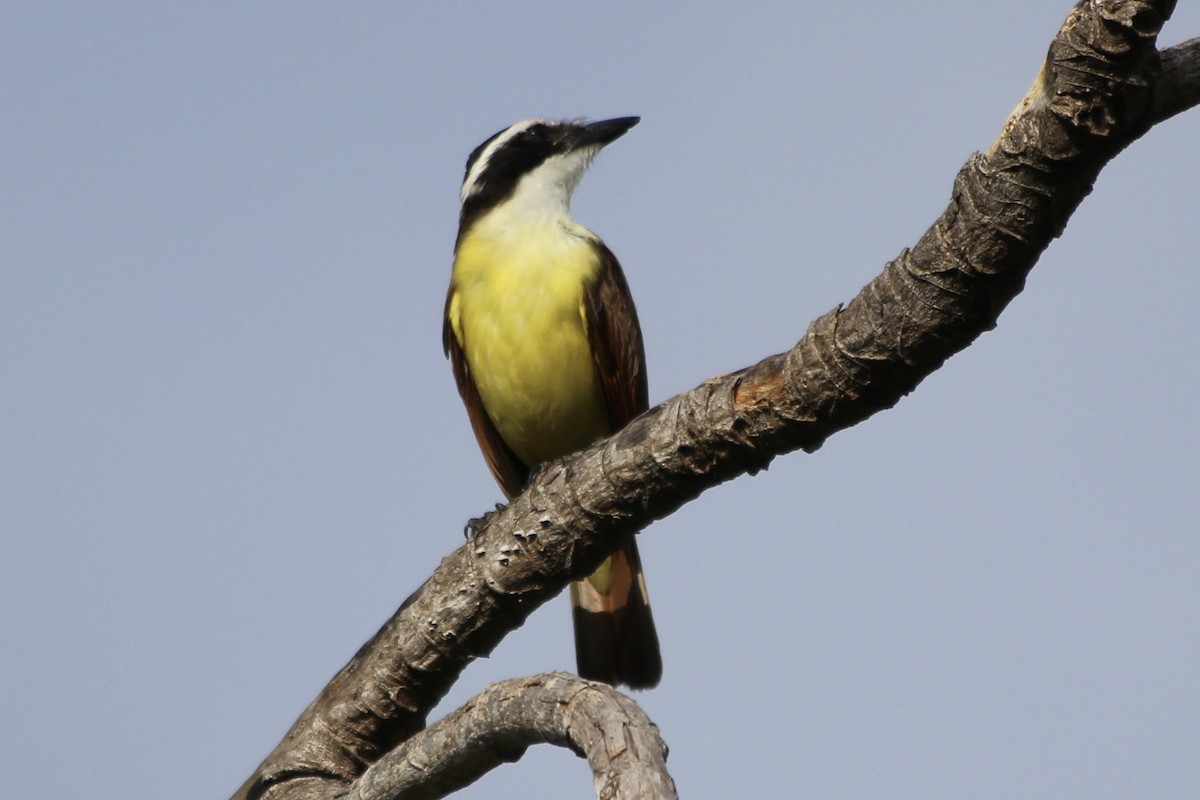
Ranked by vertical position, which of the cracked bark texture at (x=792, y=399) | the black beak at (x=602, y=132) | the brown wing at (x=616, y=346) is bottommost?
the cracked bark texture at (x=792, y=399)

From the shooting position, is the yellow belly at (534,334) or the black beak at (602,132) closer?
the yellow belly at (534,334)

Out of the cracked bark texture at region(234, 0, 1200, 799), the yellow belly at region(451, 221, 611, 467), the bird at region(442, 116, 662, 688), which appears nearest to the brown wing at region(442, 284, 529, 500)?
the bird at region(442, 116, 662, 688)

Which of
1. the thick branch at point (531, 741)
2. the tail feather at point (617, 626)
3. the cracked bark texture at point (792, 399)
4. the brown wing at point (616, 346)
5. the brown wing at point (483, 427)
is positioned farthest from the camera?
the brown wing at point (483, 427)

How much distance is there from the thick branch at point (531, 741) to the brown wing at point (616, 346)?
2.83 metres

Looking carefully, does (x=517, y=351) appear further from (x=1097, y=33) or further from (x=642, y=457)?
(x=1097, y=33)

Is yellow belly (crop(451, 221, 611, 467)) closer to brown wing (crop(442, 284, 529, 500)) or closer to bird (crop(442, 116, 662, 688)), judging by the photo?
bird (crop(442, 116, 662, 688))

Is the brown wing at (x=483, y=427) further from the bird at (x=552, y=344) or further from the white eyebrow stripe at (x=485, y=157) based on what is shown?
the white eyebrow stripe at (x=485, y=157)

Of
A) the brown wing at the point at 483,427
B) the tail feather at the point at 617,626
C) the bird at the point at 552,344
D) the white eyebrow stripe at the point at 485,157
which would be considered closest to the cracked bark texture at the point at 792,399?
the bird at the point at 552,344

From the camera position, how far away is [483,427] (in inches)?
286

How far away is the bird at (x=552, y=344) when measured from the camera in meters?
6.57

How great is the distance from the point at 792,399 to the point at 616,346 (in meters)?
2.85

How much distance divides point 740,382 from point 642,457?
15.8 inches

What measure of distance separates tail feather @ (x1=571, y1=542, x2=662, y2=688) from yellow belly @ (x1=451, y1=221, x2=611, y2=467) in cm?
74

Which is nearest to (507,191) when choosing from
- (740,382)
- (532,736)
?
(740,382)
